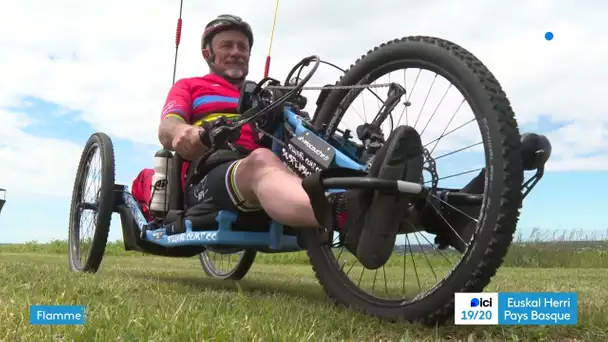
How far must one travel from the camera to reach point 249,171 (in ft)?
8.46

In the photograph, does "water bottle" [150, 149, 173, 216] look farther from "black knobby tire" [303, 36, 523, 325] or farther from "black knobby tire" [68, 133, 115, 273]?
"black knobby tire" [303, 36, 523, 325]

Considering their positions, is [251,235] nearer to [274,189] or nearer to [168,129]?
[274,189]

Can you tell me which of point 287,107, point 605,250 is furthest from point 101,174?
point 605,250

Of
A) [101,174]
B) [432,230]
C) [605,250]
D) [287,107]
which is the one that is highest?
[287,107]

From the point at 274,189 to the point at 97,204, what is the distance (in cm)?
246

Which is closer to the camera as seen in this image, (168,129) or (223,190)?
(223,190)

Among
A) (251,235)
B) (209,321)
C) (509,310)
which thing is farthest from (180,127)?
(509,310)

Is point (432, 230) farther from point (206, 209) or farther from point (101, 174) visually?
point (101, 174)

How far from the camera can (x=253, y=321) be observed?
175cm

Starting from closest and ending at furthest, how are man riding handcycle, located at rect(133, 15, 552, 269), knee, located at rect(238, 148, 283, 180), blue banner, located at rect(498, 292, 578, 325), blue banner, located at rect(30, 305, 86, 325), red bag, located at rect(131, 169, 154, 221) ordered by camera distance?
blue banner, located at rect(30, 305, 86, 325) → man riding handcycle, located at rect(133, 15, 552, 269) → blue banner, located at rect(498, 292, 578, 325) → knee, located at rect(238, 148, 283, 180) → red bag, located at rect(131, 169, 154, 221)

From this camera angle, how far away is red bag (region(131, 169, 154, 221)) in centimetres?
397

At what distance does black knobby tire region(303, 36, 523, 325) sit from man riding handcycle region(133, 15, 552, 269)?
248 mm

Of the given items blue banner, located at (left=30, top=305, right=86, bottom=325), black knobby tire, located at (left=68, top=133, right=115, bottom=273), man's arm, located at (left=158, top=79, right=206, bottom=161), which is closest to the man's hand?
man's arm, located at (left=158, top=79, right=206, bottom=161)

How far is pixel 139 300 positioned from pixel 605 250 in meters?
8.38
